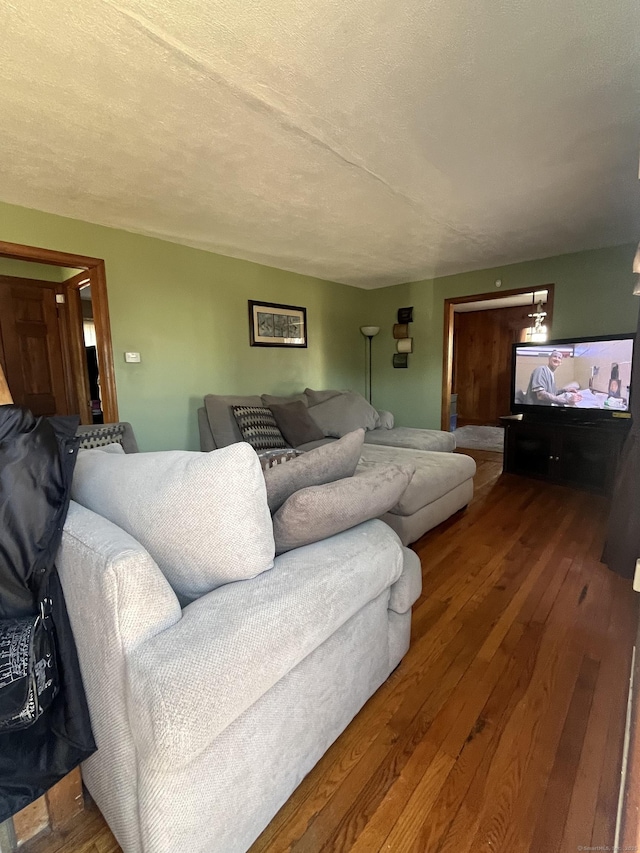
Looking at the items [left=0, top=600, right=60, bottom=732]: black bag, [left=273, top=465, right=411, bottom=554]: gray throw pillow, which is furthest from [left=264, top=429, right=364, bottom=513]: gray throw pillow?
[left=0, top=600, right=60, bottom=732]: black bag

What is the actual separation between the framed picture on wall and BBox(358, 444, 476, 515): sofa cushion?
1.75 meters

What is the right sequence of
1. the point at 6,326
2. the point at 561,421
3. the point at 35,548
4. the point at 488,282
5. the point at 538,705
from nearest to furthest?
1. the point at 35,548
2. the point at 538,705
3. the point at 6,326
4. the point at 561,421
5. the point at 488,282

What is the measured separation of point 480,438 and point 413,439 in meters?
2.83

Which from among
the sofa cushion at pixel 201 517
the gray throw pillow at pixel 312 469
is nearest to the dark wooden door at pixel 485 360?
the gray throw pillow at pixel 312 469

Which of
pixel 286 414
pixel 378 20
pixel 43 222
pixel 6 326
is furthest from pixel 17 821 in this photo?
pixel 6 326

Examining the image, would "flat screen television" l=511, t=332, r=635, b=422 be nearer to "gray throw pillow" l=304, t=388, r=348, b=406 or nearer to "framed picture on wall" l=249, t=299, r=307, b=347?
"gray throw pillow" l=304, t=388, r=348, b=406

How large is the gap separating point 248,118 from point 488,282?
363cm

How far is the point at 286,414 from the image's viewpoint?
3.73 meters

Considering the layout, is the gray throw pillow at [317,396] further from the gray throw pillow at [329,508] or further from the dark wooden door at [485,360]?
the dark wooden door at [485,360]

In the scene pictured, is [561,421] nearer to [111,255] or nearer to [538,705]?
[538,705]

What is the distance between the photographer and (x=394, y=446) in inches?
148

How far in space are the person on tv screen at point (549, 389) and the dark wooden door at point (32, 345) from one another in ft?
15.8

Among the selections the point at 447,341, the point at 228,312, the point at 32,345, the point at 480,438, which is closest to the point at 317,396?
the point at 228,312

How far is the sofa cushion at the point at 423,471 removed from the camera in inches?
97.9
